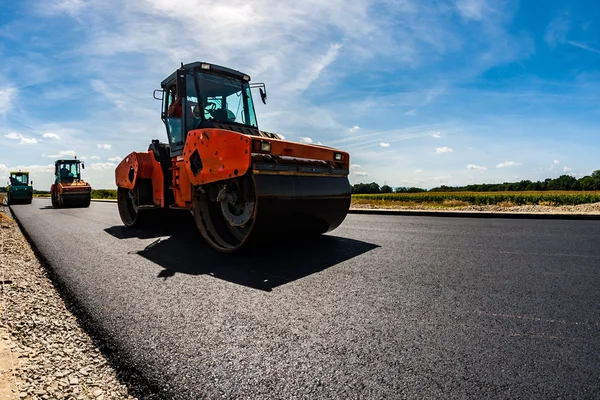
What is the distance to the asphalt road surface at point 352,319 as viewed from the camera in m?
1.72

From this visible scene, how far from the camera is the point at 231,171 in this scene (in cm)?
450

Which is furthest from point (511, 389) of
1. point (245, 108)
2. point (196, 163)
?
point (245, 108)

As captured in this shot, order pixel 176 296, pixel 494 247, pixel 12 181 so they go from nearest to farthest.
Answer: pixel 176 296, pixel 494 247, pixel 12 181

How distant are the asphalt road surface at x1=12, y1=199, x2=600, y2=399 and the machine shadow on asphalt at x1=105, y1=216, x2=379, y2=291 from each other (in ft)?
0.10

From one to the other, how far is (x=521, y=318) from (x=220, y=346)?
2014mm

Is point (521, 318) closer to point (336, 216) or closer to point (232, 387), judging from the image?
point (232, 387)

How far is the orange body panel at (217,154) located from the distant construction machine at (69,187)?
16213 mm

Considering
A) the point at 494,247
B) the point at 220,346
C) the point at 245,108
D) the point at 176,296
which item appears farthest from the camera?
the point at 245,108

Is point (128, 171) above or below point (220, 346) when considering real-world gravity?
above

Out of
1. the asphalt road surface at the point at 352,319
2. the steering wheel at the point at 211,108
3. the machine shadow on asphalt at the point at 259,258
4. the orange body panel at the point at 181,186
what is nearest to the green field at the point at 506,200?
the steering wheel at the point at 211,108

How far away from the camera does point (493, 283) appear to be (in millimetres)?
3246

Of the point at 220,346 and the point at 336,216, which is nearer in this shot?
the point at 220,346

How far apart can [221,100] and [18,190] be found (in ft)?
87.9

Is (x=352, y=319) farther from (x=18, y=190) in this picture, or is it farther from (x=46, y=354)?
(x=18, y=190)
